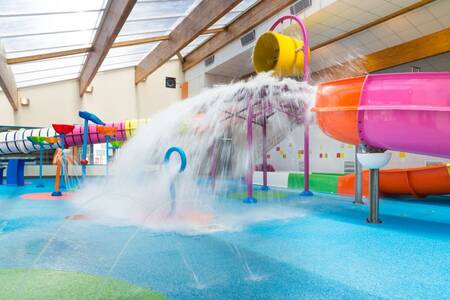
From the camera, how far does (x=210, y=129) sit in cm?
546

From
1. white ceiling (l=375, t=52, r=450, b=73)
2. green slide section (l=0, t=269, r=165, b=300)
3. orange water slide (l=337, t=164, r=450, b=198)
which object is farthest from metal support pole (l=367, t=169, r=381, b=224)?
white ceiling (l=375, t=52, r=450, b=73)

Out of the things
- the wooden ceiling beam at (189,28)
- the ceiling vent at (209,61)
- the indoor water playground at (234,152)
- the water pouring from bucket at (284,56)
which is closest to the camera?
the indoor water playground at (234,152)

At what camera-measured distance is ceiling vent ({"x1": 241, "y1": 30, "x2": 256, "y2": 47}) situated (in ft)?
24.0

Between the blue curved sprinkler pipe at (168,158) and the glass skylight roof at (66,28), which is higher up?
the glass skylight roof at (66,28)

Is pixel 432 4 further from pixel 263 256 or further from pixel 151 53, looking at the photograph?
pixel 151 53

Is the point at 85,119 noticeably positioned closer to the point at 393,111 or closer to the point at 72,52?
the point at 72,52

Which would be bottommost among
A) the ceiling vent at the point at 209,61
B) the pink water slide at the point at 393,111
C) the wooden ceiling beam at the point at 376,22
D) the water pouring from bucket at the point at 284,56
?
the pink water slide at the point at 393,111

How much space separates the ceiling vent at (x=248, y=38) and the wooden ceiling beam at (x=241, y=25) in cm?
11

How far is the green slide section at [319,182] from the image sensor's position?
5.28 metres

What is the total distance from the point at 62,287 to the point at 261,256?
1.03 m

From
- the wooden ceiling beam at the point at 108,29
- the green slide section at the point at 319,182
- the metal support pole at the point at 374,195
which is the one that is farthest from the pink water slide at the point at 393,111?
the wooden ceiling beam at the point at 108,29

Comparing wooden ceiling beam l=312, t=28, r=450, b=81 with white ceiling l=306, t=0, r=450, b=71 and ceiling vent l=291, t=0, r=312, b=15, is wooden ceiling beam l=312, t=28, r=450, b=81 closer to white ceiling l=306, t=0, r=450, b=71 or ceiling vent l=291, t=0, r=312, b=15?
white ceiling l=306, t=0, r=450, b=71

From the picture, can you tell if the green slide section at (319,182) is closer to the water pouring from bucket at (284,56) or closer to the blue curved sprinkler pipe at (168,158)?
the water pouring from bucket at (284,56)

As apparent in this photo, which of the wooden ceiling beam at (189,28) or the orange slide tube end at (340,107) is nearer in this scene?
the orange slide tube end at (340,107)
